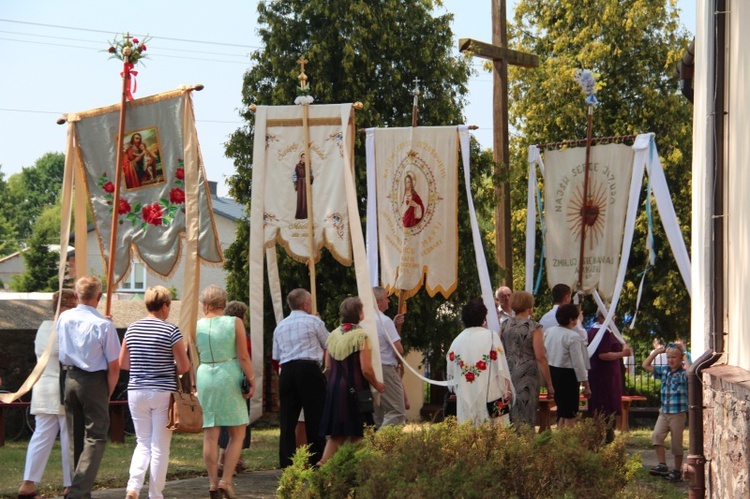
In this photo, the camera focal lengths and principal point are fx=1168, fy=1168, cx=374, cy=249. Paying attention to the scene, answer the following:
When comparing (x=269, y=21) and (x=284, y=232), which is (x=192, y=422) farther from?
(x=269, y=21)

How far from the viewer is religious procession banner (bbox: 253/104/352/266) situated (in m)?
10.9

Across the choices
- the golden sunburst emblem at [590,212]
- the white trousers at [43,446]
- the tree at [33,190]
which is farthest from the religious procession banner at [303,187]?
the tree at [33,190]

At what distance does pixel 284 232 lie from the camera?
432 inches

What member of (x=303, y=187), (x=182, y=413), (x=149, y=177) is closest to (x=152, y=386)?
(x=182, y=413)

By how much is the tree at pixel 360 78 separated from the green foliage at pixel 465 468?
36.0 ft

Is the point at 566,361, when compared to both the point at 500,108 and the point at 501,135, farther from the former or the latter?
the point at 500,108

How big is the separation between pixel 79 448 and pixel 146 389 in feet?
3.55

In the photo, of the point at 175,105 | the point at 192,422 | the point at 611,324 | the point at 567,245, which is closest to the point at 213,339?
the point at 192,422

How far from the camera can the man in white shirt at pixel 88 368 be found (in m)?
8.59

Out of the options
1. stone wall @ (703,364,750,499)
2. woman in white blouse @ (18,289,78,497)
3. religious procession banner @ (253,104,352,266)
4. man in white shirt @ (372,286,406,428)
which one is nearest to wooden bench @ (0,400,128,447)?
man in white shirt @ (372,286,406,428)

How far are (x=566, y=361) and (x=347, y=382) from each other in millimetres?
2535

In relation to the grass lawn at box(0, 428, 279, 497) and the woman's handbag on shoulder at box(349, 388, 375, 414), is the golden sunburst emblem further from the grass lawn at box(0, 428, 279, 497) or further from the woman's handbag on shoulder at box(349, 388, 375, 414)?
the woman's handbag on shoulder at box(349, 388, 375, 414)

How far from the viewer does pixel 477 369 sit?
9.62 meters

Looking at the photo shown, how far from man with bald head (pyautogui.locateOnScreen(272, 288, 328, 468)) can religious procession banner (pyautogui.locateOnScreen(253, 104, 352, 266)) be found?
0.84 m
